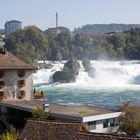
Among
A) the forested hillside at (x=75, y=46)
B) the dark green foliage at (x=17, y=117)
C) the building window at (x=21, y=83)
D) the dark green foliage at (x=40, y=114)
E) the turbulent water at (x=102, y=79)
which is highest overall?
the forested hillside at (x=75, y=46)

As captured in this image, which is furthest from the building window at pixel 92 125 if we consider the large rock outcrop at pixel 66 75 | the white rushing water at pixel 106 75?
the large rock outcrop at pixel 66 75

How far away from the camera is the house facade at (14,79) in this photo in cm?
5003

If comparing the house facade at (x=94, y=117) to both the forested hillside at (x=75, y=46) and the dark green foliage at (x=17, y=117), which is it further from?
the forested hillside at (x=75, y=46)

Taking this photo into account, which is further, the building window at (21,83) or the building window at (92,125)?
the building window at (21,83)

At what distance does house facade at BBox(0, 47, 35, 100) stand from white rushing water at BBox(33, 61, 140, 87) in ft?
244

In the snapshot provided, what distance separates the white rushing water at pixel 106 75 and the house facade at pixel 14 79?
74360 millimetres

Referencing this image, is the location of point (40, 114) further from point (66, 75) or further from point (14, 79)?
point (66, 75)

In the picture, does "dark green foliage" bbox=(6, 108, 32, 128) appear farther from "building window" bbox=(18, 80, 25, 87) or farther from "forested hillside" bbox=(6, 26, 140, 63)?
"forested hillside" bbox=(6, 26, 140, 63)


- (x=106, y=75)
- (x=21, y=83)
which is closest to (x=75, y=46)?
(x=106, y=75)

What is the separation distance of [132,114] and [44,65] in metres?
105

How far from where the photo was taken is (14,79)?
50.7 metres

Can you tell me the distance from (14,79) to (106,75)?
87502 millimetres

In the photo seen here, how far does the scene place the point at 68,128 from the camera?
2347cm

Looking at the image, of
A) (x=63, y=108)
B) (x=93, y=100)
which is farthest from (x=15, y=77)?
(x=93, y=100)
